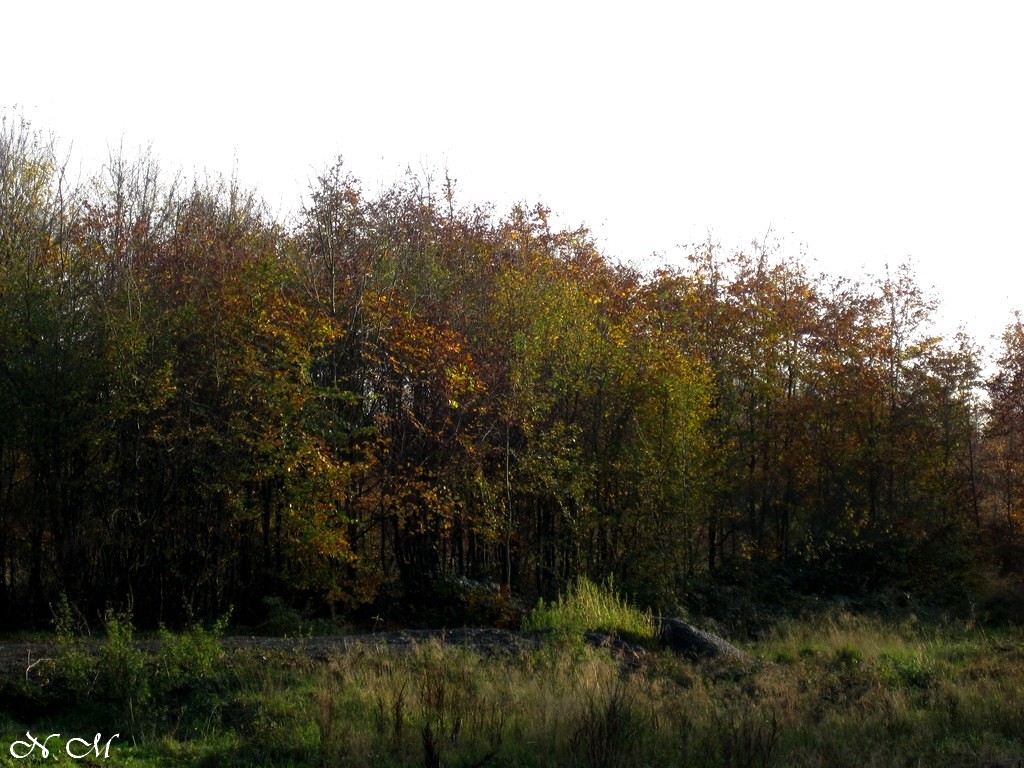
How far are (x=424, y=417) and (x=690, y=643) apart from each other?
8.02 meters

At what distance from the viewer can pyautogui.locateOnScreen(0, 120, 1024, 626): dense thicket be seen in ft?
56.1

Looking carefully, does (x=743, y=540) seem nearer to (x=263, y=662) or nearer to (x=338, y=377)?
(x=338, y=377)

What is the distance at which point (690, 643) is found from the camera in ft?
43.6

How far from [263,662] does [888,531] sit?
1892cm

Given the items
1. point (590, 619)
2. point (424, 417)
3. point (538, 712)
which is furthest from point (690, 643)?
point (424, 417)

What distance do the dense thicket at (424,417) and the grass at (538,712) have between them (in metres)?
5.80

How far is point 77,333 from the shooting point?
17.2m

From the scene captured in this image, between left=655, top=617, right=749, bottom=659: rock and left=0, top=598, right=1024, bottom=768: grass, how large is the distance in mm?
649

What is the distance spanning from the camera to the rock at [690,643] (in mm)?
12953

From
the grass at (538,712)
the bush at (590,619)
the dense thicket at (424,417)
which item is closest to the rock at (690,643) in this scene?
the bush at (590,619)

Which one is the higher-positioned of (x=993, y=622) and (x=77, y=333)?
(x=77, y=333)

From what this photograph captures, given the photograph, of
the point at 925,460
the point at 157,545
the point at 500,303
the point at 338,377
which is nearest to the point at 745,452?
the point at 925,460

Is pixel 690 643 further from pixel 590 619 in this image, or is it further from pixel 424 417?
pixel 424 417

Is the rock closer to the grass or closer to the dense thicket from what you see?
the grass
